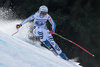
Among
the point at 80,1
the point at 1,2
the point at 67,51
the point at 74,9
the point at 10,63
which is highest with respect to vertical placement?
the point at 80,1

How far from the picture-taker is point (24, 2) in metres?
13.0

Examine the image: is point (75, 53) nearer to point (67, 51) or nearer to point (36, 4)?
point (67, 51)

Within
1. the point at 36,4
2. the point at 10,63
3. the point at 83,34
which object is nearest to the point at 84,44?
the point at 83,34

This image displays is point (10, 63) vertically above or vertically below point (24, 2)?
below

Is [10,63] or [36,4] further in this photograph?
[36,4]

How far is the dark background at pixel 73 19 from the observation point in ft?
41.6

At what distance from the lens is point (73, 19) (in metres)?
14.7

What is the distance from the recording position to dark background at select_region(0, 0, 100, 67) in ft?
41.6

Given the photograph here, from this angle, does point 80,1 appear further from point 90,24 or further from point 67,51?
point 67,51

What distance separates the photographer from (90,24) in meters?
17.3

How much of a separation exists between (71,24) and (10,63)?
10.9 meters

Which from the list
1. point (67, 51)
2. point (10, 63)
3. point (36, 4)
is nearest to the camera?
point (10, 63)

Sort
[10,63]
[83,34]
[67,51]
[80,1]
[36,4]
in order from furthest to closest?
1. [83,34]
2. [80,1]
3. [67,51]
4. [36,4]
5. [10,63]

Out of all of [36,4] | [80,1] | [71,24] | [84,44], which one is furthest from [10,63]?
[84,44]
